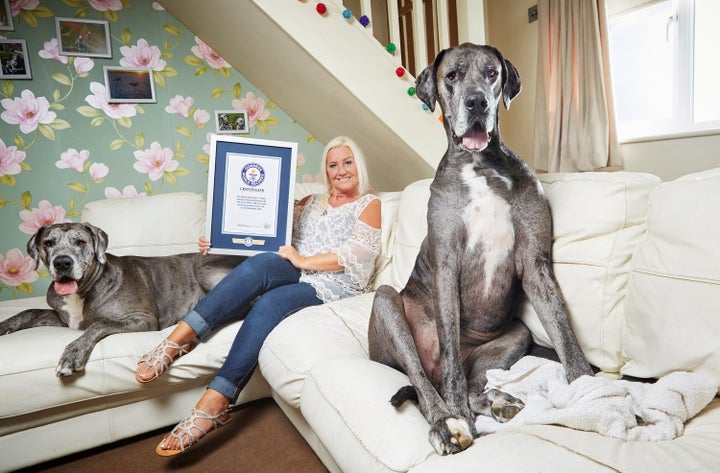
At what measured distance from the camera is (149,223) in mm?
2445

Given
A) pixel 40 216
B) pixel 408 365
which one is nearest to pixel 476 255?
pixel 408 365

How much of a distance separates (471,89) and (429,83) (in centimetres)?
18

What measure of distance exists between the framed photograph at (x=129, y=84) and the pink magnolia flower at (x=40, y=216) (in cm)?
76

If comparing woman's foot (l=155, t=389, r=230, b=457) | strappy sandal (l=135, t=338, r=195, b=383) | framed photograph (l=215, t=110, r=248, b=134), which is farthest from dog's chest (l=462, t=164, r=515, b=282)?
framed photograph (l=215, t=110, r=248, b=134)

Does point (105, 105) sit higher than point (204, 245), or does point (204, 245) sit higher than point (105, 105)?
point (105, 105)

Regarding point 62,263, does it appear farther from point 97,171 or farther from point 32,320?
point 97,171

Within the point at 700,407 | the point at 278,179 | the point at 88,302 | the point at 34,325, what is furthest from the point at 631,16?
the point at 34,325

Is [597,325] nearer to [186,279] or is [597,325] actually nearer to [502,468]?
[502,468]

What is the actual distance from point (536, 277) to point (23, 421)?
1.83m

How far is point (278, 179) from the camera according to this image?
2066 millimetres

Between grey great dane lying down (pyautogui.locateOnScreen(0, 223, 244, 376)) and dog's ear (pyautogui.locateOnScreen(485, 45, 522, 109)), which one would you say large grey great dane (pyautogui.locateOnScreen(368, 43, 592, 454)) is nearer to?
dog's ear (pyautogui.locateOnScreen(485, 45, 522, 109))

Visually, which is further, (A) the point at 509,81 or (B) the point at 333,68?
(B) the point at 333,68

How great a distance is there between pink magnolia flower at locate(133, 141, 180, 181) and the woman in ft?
3.87

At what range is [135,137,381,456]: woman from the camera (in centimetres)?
162
